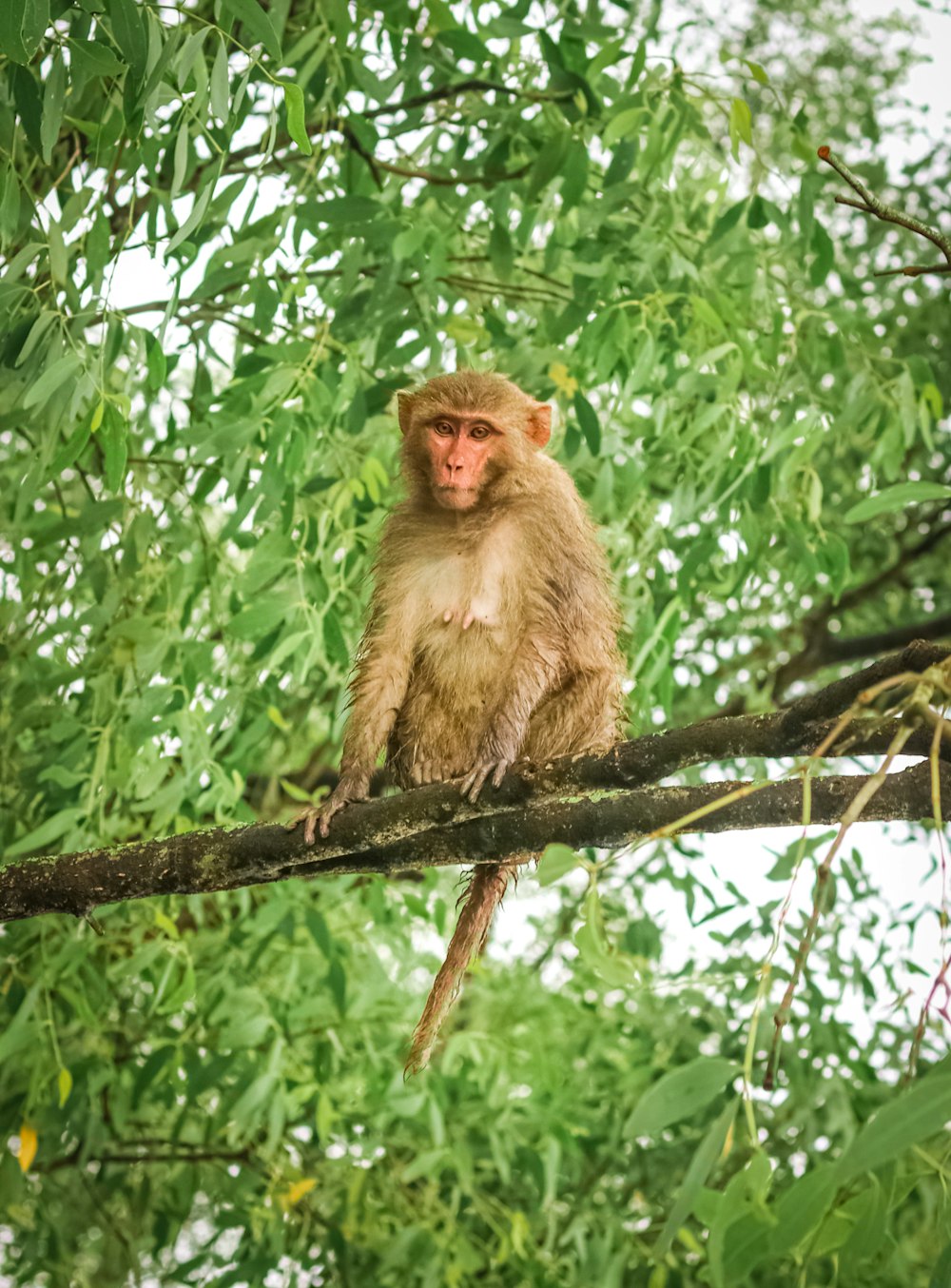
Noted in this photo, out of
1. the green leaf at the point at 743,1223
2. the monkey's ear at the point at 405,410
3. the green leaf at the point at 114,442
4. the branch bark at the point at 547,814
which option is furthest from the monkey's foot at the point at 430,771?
the green leaf at the point at 743,1223

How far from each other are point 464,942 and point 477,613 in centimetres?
68

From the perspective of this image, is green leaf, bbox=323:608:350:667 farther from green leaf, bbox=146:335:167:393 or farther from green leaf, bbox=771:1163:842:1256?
green leaf, bbox=771:1163:842:1256

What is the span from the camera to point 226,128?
7.80 ft

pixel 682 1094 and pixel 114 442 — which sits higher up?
pixel 114 442

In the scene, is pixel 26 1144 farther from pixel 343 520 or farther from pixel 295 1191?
pixel 343 520

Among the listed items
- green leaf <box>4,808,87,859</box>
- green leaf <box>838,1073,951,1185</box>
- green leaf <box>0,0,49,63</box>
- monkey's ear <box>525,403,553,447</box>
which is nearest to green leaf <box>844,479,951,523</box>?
green leaf <box>838,1073,951,1185</box>

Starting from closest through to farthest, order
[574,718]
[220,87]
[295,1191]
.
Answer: [220,87], [574,718], [295,1191]

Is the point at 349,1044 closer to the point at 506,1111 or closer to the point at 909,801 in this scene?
the point at 506,1111

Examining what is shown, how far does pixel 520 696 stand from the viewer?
2.72m

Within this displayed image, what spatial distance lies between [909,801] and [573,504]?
4.90 ft

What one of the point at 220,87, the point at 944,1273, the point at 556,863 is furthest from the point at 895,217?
the point at 220,87

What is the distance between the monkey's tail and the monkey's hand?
0.99 feet

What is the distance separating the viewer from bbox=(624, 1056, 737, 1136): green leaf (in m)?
1.29

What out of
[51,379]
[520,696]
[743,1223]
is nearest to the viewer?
[743,1223]
